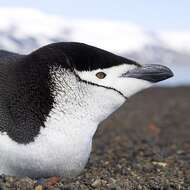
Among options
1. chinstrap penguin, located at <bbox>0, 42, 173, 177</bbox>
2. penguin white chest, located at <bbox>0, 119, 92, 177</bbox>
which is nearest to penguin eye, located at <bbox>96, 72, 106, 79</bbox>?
chinstrap penguin, located at <bbox>0, 42, 173, 177</bbox>

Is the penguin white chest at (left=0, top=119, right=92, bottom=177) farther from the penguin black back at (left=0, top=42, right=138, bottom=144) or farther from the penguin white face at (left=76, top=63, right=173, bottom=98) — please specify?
the penguin white face at (left=76, top=63, right=173, bottom=98)

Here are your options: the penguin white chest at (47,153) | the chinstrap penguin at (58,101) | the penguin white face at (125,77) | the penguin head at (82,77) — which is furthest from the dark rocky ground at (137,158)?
the penguin white face at (125,77)

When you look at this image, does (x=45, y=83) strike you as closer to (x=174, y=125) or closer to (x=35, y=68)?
(x=35, y=68)

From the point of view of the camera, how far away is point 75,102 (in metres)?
3.86

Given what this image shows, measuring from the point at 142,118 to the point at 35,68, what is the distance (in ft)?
28.2

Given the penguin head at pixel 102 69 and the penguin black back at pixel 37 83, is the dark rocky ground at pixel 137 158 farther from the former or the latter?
the penguin head at pixel 102 69

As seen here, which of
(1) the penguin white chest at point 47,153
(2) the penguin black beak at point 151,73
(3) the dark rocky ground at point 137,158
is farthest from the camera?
(3) the dark rocky ground at point 137,158

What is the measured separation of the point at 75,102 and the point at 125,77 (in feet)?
1.40

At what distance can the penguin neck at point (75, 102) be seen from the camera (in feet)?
12.6

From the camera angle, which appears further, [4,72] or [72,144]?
[4,72]

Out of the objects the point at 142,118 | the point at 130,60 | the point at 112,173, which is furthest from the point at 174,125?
the point at 130,60

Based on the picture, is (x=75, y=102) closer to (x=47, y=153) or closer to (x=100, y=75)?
(x=100, y=75)

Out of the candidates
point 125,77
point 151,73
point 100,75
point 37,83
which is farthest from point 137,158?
point 37,83

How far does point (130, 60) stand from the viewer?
406 centimetres
